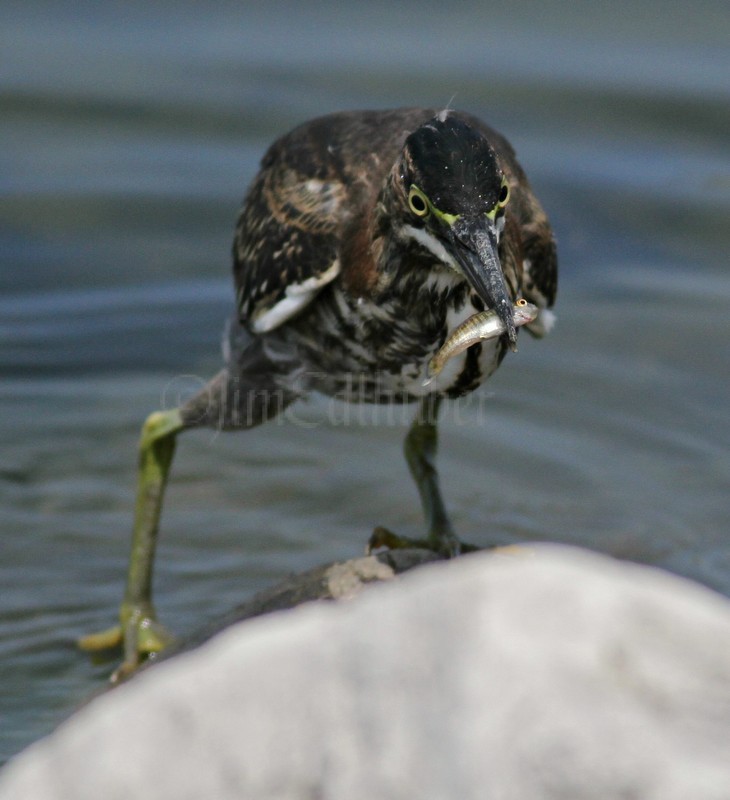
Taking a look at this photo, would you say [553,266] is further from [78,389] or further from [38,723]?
[78,389]

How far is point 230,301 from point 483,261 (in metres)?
4.18

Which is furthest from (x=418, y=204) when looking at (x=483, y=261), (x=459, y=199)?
(x=483, y=261)

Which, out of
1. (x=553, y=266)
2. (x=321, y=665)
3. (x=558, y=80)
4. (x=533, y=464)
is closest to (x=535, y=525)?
(x=533, y=464)

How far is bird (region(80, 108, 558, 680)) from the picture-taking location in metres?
4.43

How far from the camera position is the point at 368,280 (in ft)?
16.3

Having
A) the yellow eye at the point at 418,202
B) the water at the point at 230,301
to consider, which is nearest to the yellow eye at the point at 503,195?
the yellow eye at the point at 418,202

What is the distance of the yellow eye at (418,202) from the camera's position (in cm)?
448

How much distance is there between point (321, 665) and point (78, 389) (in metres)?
5.66

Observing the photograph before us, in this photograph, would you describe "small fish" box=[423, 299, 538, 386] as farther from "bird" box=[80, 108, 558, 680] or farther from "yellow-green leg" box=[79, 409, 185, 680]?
"yellow-green leg" box=[79, 409, 185, 680]

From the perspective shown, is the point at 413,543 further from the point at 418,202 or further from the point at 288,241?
the point at 418,202

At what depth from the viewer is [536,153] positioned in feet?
30.3

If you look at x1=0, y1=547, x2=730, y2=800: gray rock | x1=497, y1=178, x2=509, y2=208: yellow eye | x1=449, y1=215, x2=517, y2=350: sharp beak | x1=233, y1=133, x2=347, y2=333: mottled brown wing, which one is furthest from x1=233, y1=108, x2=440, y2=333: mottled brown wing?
x1=0, y1=547, x2=730, y2=800: gray rock

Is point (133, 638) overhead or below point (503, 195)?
below

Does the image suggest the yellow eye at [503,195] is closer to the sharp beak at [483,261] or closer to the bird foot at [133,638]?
the sharp beak at [483,261]
